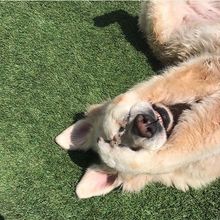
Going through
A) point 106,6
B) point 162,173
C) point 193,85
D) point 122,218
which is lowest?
point 122,218

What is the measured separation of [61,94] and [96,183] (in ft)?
3.40

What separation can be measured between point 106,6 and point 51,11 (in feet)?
1.83

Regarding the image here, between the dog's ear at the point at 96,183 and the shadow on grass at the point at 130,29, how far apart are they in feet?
4.45

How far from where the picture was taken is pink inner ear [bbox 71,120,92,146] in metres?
4.88

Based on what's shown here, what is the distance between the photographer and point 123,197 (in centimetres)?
504

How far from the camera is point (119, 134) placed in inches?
175

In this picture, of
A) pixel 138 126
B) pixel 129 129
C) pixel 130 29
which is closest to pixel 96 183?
pixel 129 129

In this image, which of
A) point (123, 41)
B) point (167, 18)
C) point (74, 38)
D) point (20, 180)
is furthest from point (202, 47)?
point (20, 180)

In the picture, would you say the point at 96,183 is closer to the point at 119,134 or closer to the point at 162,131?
the point at 119,134

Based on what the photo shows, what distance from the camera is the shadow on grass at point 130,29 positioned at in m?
5.62

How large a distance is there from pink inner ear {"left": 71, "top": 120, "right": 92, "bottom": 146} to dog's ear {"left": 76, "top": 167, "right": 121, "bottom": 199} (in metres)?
0.32

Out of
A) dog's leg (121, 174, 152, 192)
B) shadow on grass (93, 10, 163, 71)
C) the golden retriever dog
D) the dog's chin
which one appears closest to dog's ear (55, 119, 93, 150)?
the golden retriever dog

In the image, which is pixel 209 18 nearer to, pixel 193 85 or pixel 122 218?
pixel 193 85

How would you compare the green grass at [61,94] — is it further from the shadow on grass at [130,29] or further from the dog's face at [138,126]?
the dog's face at [138,126]
